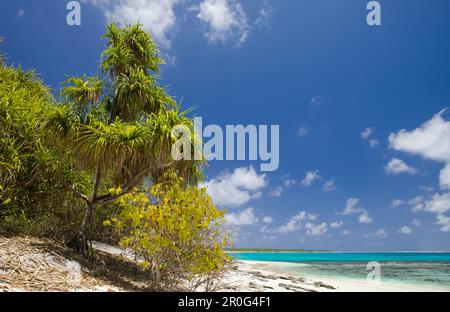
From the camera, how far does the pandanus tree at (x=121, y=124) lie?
23.8ft

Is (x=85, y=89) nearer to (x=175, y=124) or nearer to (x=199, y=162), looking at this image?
(x=175, y=124)

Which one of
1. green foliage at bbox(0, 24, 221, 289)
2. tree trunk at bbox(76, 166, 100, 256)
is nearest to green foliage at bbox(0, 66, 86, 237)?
green foliage at bbox(0, 24, 221, 289)

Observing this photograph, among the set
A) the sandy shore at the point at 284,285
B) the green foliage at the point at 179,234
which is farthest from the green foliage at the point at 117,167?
the sandy shore at the point at 284,285

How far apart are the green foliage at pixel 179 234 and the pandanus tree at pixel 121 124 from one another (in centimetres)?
97

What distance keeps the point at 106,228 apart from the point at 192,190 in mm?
5360

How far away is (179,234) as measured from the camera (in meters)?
5.81

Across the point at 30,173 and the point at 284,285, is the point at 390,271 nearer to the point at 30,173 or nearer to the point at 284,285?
the point at 284,285

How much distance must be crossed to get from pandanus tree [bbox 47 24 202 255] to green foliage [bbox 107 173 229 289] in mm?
974

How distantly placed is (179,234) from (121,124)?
2.91 metres

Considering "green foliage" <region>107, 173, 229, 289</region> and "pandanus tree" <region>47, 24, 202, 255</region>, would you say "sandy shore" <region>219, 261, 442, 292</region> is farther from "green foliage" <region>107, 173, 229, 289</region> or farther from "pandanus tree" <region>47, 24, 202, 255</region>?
"pandanus tree" <region>47, 24, 202, 255</region>

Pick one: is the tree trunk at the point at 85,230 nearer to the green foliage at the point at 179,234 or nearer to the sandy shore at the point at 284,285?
the green foliage at the point at 179,234

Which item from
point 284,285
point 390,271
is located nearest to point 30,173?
point 284,285
